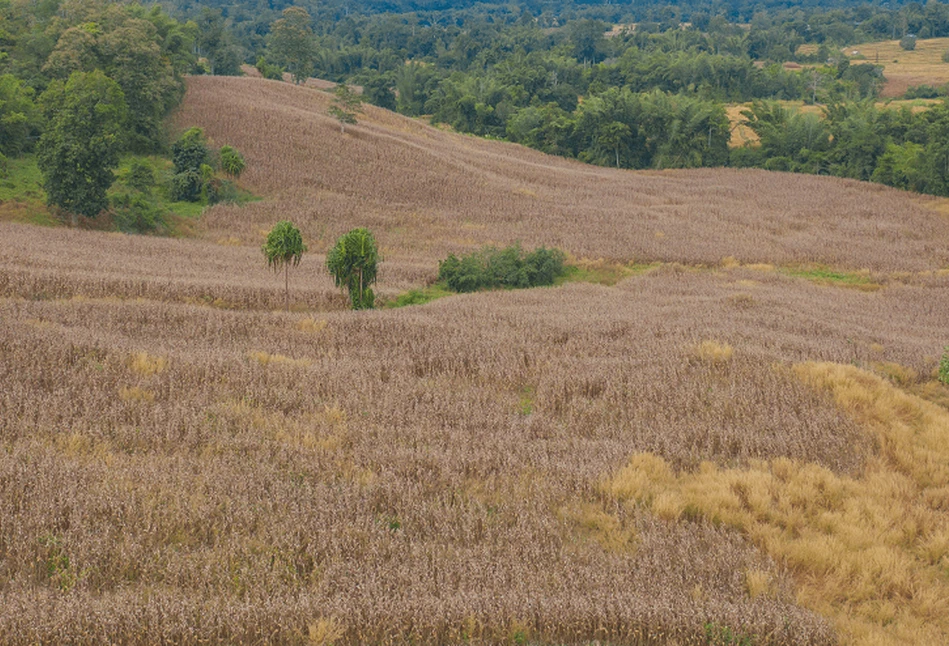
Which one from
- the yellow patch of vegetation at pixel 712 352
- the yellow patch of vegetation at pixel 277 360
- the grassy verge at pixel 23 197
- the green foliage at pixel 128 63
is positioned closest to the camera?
the yellow patch of vegetation at pixel 277 360

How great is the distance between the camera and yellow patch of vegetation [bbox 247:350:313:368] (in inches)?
535

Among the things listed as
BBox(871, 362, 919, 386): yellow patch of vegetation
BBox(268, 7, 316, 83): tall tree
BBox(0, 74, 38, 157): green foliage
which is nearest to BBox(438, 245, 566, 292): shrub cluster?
BBox(871, 362, 919, 386): yellow patch of vegetation

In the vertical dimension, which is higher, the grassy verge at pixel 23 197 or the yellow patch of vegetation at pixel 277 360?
the grassy verge at pixel 23 197

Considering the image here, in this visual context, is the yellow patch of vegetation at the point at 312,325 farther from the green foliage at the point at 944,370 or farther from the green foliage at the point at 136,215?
the green foliage at the point at 136,215

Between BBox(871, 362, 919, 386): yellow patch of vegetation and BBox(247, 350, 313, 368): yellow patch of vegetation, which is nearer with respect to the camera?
BBox(247, 350, 313, 368): yellow patch of vegetation

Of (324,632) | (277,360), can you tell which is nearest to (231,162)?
(277,360)

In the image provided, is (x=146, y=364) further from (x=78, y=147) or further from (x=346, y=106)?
(x=346, y=106)

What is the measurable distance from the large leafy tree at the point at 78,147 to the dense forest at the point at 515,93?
0.26 ft

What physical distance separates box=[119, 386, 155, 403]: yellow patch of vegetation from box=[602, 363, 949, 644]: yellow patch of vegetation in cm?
733

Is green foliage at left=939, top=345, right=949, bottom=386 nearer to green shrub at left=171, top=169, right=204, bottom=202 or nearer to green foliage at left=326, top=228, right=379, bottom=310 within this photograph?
green foliage at left=326, top=228, right=379, bottom=310

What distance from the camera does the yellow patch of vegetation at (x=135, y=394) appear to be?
1104 cm

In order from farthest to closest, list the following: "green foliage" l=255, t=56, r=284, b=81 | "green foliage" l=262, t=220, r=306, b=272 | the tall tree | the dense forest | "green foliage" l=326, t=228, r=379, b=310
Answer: "green foliage" l=255, t=56, r=284, b=81 → the tall tree → the dense forest → "green foliage" l=326, t=228, r=379, b=310 → "green foliage" l=262, t=220, r=306, b=272

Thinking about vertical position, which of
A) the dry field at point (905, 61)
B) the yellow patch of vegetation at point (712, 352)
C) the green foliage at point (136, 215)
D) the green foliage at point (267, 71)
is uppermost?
the dry field at point (905, 61)

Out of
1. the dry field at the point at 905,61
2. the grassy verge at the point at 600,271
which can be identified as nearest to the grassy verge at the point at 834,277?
the grassy verge at the point at 600,271
